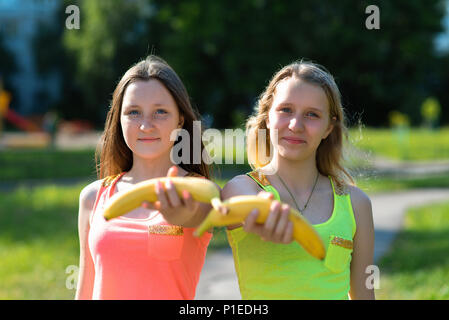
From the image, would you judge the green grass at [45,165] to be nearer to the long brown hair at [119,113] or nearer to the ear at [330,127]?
the long brown hair at [119,113]

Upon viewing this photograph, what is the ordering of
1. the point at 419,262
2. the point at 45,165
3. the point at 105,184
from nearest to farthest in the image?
the point at 105,184, the point at 419,262, the point at 45,165

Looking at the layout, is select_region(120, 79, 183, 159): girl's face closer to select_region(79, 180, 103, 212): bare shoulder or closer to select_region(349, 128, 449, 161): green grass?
select_region(79, 180, 103, 212): bare shoulder

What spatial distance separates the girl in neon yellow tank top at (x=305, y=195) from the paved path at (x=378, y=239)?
286cm

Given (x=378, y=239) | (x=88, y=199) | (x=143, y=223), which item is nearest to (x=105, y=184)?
(x=88, y=199)

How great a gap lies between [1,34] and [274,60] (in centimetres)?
3272

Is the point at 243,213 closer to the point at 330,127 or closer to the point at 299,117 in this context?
the point at 299,117

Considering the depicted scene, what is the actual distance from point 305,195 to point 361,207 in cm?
25

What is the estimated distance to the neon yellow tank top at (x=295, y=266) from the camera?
6.93 feet

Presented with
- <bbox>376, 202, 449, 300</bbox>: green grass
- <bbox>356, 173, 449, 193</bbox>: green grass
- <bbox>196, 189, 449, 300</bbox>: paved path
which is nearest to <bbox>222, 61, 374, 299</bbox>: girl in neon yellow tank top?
<bbox>376, 202, 449, 300</bbox>: green grass

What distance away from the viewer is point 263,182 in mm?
2314

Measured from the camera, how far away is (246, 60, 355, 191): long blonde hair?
2.33 metres

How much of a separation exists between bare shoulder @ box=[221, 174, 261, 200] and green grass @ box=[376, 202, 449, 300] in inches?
95.3
